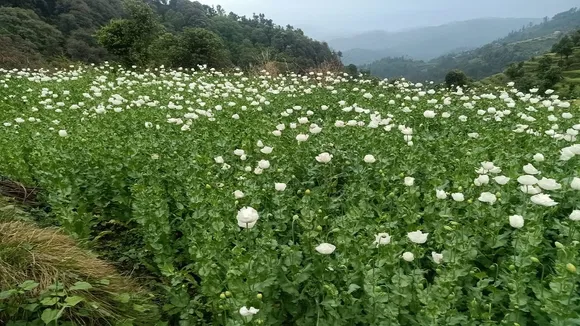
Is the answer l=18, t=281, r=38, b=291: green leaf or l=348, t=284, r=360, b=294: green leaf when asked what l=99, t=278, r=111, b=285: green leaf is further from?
l=348, t=284, r=360, b=294: green leaf

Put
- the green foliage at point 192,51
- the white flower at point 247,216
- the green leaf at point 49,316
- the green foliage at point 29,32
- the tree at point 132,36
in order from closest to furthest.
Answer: the green leaf at point 49,316 → the white flower at point 247,216 → the green foliage at point 192,51 → the tree at point 132,36 → the green foliage at point 29,32

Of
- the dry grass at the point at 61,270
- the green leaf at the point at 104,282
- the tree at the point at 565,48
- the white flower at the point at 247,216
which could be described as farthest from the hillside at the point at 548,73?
the green leaf at the point at 104,282

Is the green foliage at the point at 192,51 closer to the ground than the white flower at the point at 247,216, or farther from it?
farther from it

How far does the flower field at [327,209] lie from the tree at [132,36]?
17331 millimetres

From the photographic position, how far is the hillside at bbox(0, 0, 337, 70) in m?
24.5

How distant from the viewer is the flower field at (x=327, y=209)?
2.79m

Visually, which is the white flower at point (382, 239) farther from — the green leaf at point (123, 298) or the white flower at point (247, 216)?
the green leaf at point (123, 298)

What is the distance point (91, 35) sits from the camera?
110ft

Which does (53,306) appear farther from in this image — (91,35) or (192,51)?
(91,35)

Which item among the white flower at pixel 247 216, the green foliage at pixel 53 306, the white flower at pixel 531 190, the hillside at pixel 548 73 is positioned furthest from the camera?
the hillside at pixel 548 73

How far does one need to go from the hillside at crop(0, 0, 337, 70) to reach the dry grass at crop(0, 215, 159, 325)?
15.0 m

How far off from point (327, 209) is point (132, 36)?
2369cm

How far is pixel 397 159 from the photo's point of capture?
5.09m

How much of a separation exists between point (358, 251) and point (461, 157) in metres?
2.75
